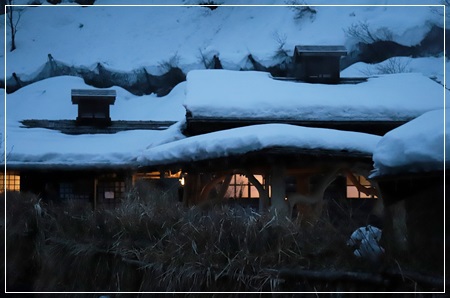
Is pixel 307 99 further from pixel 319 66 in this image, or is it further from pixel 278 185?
pixel 278 185

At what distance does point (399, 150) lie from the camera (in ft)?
15.6

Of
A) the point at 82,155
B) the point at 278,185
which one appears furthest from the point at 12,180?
the point at 278,185

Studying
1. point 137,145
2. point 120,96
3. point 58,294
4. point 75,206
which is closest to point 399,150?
point 58,294

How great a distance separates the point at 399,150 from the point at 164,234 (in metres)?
2.96

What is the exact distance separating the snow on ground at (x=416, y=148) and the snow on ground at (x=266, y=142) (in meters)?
4.59

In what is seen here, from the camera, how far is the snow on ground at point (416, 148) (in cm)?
447

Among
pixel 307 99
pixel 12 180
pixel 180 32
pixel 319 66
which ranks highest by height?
pixel 180 32

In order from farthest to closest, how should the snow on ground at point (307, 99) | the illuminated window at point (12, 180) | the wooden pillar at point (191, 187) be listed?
the illuminated window at point (12, 180), the snow on ground at point (307, 99), the wooden pillar at point (191, 187)

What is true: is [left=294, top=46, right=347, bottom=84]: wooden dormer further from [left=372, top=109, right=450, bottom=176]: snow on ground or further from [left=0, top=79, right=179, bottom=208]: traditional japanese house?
[left=372, top=109, right=450, bottom=176]: snow on ground

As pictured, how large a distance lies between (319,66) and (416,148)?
13.2 meters

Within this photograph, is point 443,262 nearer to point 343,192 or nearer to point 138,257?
point 138,257

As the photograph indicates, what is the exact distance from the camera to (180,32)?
50.5 metres

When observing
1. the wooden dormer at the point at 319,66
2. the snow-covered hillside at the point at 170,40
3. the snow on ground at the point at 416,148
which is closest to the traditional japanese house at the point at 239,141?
the wooden dormer at the point at 319,66

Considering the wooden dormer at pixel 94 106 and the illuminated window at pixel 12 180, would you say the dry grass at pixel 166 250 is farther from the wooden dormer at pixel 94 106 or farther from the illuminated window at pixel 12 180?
the wooden dormer at pixel 94 106
